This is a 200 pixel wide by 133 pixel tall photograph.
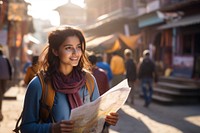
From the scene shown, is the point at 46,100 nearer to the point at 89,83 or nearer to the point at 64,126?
the point at 64,126

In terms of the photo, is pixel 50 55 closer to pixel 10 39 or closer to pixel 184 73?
pixel 184 73

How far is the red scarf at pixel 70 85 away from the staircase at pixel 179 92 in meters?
10.0

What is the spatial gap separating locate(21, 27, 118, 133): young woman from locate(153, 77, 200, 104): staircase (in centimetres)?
999

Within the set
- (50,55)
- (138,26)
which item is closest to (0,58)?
(50,55)

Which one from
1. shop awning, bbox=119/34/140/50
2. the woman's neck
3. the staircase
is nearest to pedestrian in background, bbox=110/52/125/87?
the staircase

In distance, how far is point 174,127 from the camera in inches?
307

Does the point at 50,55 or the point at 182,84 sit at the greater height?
the point at 50,55

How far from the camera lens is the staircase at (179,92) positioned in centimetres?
1233

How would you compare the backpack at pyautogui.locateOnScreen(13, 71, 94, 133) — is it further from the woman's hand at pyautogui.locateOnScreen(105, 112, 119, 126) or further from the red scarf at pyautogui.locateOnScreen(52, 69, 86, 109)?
the woman's hand at pyautogui.locateOnScreen(105, 112, 119, 126)

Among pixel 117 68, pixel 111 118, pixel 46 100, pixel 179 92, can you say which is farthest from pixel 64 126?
pixel 179 92

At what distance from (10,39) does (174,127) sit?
12.4 m

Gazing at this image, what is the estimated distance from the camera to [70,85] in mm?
2291

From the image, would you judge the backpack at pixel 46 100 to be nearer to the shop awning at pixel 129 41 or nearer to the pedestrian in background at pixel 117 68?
the pedestrian in background at pixel 117 68

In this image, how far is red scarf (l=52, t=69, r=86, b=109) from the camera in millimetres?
2266
